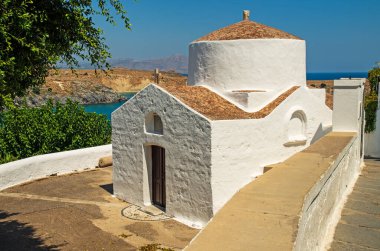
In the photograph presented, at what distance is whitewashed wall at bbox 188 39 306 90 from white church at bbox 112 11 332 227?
30 millimetres

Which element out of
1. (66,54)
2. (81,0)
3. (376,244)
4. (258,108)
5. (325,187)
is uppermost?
(81,0)

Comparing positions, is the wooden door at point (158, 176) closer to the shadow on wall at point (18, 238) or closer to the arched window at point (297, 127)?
the shadow on wall at point (18, 238)

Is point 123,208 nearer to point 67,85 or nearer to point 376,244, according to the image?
point 376,244

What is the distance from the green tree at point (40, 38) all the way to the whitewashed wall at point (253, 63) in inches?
243

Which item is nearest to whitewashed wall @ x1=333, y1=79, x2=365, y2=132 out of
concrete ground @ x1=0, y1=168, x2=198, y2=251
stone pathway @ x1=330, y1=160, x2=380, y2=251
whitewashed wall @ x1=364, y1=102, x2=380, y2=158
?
stone pathway @ x1=330, y1=160, x2=380, y2=251

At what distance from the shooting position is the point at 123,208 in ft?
38.1

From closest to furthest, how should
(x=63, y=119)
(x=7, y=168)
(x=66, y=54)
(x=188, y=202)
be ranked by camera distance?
1. (x=66, y=54)
2. (x=188, y=202)
3. (x=7, y=168)
4. (x=63, y=119)

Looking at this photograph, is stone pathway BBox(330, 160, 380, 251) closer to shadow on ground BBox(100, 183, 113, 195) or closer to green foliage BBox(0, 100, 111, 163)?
shadow on ground BBox(100, 183, 113, 195)

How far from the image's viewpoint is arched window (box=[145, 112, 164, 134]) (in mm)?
11172

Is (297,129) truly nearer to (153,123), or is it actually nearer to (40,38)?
(153,123)

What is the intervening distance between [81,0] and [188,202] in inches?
227

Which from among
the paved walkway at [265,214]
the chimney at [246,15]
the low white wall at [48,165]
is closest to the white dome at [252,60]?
the chimney at [246,15]

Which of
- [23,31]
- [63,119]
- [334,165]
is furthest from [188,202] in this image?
[63,119]

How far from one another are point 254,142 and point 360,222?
173 inches
